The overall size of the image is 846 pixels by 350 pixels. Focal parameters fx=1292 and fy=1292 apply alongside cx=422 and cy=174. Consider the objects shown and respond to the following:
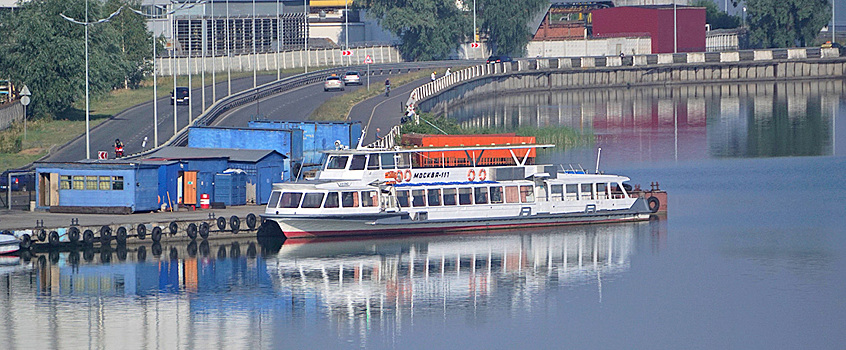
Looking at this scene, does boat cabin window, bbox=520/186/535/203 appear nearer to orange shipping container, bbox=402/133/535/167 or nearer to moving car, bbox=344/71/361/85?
orange shipping container, bbox=402/133/535/167

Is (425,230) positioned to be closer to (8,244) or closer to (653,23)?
(8,244)

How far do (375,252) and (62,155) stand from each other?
32.5 m

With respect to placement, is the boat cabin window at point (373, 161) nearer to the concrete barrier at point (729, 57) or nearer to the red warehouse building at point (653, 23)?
the concrete barrier at point (729, 57)

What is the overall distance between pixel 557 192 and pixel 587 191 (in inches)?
70.9

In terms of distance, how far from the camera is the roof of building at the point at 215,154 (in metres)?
69.4

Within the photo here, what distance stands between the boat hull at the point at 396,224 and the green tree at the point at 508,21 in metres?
119

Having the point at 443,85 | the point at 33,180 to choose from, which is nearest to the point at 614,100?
the point at 443,85

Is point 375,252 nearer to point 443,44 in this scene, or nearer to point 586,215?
point 586,215

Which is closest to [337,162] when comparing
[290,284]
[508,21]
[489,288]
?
[290,284]

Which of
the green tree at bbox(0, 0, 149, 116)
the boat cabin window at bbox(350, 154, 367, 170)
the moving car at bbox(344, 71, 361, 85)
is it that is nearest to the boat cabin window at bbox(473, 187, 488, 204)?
the boat cabin window at bbox(350, 154, 367, 170)

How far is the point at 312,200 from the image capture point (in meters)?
63.0

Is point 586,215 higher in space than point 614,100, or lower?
lower

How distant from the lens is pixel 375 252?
62562 mm

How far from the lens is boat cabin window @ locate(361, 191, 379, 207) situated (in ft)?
210
